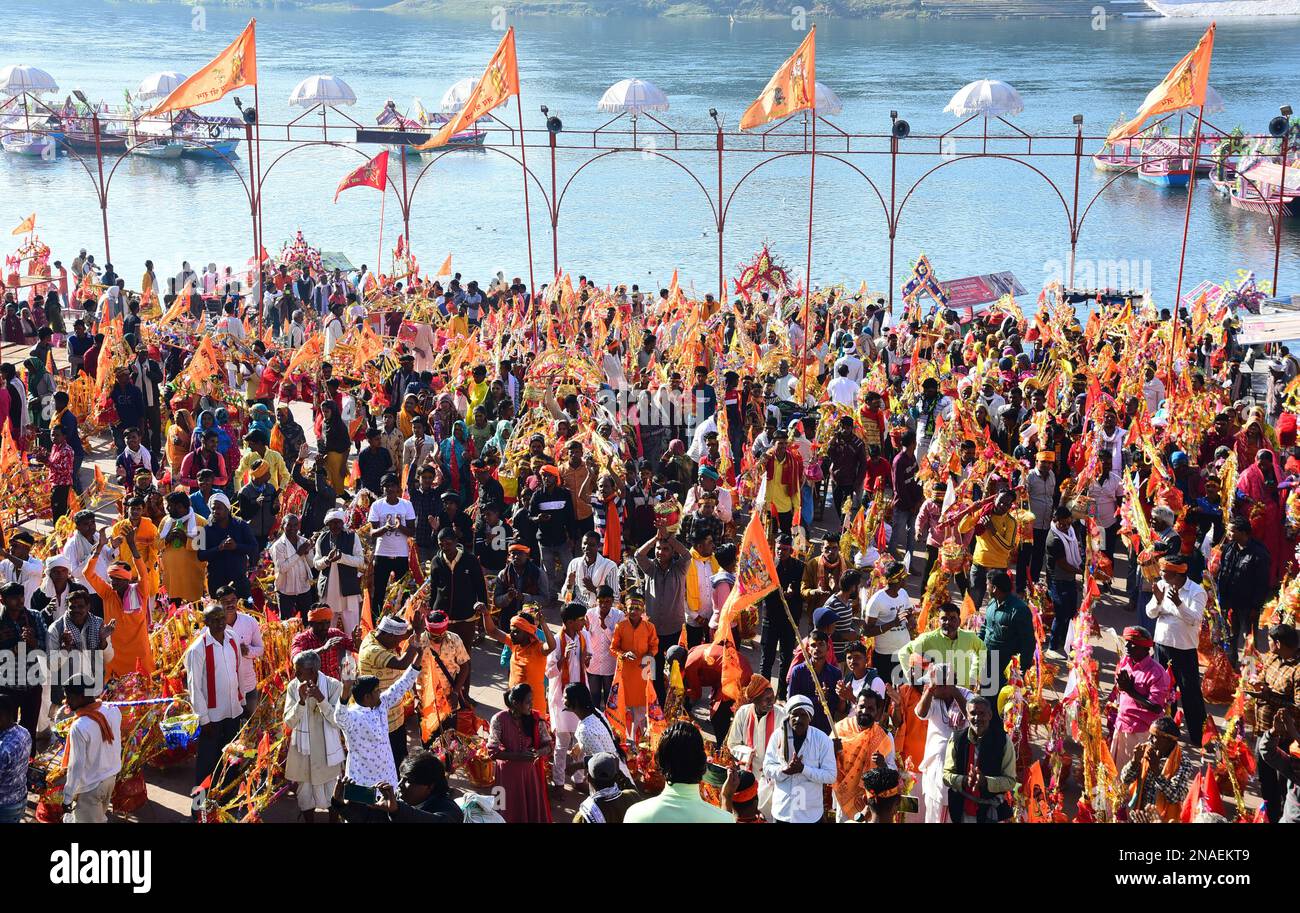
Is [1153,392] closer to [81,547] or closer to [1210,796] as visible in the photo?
[1210,796]

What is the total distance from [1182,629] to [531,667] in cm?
341

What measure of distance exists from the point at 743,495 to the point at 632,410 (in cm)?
205

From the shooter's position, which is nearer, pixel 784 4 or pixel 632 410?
pixel 632 410

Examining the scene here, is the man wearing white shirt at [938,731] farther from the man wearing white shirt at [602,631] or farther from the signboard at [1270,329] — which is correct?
the signboard at [1270,329]

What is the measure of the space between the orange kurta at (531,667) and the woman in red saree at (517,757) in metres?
0.99

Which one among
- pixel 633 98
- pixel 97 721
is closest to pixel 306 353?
pixel 97 721

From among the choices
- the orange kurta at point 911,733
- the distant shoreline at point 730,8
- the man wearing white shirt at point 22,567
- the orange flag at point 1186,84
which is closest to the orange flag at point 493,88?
the orange flag at point 1186,84

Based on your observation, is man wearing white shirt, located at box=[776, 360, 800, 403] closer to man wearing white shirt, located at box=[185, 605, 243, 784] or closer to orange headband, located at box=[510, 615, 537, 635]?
orange headband, located at box=[510, 615, 537, 635]

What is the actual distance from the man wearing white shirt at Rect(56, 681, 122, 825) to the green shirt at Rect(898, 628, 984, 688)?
3.64 m

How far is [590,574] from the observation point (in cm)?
807
